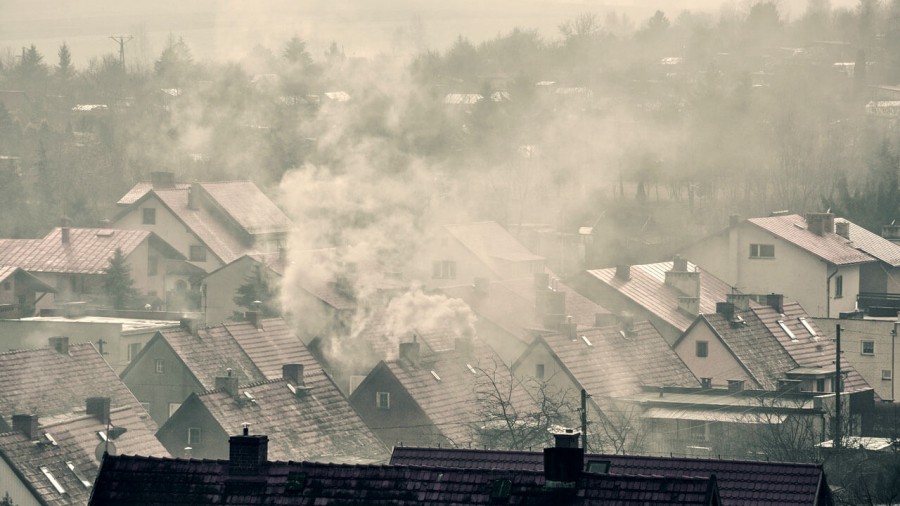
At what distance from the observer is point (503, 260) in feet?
271

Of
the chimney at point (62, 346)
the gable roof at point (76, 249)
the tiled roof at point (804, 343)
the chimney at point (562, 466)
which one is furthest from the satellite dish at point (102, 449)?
the gable roof at point (76, 249)

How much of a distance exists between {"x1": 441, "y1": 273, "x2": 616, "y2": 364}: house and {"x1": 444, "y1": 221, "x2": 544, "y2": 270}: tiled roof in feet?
31.3

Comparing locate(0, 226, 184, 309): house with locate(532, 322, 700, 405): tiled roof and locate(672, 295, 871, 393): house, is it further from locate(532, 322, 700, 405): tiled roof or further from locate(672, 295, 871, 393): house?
locate(672, 295, 871, 393): house

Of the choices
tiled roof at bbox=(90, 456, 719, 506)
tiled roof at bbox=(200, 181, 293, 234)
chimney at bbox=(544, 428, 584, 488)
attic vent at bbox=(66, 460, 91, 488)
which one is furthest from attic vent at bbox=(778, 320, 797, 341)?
chimney at bbox=(544, 428, 584, 488)

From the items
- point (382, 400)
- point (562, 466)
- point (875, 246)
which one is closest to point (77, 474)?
point (382, 400)

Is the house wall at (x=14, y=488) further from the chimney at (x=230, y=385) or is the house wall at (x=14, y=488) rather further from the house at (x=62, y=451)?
the chimney at (x=230, y=385)

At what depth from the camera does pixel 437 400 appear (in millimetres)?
54531

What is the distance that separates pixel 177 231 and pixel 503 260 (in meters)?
15.6

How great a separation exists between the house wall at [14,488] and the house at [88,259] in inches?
1478

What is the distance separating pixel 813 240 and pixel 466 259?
12479 mm

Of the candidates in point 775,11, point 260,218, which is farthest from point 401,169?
point 775,11

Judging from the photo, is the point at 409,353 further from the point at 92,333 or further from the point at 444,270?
the point at 444,270

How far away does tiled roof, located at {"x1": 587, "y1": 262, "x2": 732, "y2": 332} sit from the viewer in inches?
2675

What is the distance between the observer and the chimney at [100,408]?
47.2 m
